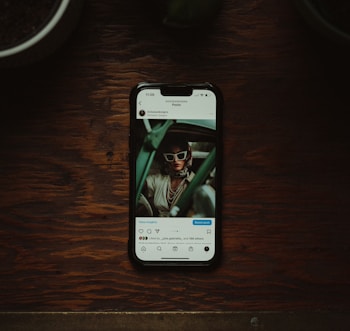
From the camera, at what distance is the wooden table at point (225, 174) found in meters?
0.63

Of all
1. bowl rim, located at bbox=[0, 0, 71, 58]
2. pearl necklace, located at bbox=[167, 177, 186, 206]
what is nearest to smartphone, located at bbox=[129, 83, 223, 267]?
pearl necklace, located at bbox=[167, 177, 186, 206]

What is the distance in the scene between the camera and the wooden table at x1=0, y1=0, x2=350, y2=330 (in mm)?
626

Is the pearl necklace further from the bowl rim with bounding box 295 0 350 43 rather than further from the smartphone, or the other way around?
the bowl rim with bounding box 295 0 350 43

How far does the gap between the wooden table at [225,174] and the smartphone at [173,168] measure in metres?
0.01

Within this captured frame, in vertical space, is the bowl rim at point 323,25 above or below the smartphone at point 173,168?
above

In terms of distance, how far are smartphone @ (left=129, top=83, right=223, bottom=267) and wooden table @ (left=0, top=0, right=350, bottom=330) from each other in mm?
12

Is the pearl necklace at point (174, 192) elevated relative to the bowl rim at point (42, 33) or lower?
lower

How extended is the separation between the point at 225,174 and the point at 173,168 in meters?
0.06

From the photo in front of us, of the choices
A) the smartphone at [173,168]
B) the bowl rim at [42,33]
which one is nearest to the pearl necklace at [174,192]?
the smartphone at [173,168]

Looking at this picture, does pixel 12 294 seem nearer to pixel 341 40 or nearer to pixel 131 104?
pixel 131 104

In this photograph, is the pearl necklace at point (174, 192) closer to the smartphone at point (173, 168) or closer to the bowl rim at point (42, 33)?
the smartphone at point (173, 168)

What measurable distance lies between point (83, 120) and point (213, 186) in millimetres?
153

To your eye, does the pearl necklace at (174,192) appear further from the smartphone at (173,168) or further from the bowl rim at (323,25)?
the bowl rim at (323,25)

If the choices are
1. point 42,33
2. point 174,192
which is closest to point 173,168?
point 174,192
